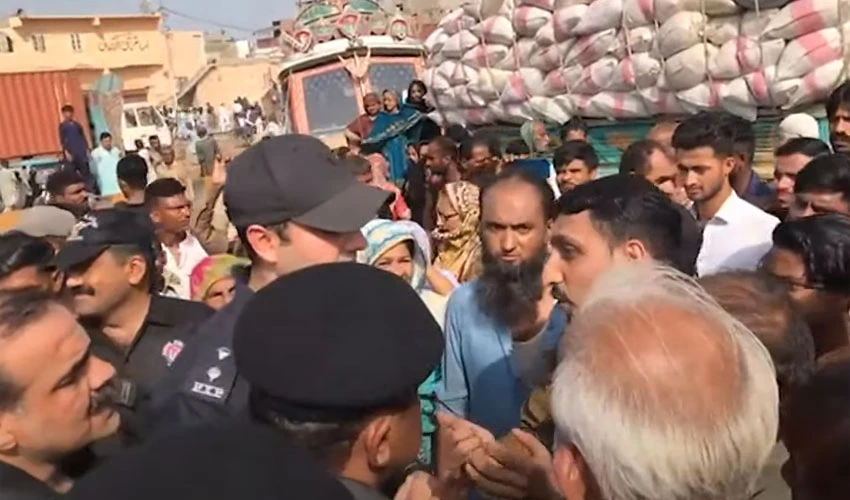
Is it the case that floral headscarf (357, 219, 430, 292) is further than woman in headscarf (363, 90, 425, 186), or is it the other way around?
woman in headscarf (363, 90, 425, 186)

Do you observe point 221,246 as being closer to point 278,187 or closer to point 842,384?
point 278,187

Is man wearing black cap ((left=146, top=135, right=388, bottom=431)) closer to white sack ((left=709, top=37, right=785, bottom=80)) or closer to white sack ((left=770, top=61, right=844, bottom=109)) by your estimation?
white sack ((left=770, top=61, right=844, bottom=109))

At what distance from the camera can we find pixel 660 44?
657 centimetres

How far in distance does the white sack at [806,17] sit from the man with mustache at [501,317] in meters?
3.37

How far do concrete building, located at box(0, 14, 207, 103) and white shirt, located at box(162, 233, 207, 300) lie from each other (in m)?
23.8

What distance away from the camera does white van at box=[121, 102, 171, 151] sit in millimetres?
25625

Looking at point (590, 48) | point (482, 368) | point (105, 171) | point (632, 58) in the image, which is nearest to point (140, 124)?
point (105, 171)

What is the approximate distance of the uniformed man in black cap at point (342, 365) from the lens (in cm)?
135

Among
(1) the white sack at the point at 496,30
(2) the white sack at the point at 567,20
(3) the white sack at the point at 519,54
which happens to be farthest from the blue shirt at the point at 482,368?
(1) the white sack at the point at 496,30

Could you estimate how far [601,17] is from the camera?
7125mm

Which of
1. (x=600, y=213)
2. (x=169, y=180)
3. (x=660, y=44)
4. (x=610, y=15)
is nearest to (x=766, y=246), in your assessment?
(x=600, y=213)

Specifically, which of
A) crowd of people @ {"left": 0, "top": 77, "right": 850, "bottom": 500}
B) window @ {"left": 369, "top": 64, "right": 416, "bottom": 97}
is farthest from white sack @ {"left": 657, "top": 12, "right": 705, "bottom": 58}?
window @ {"left": 369, "top": 64, "right": 416, "bottom": 97}

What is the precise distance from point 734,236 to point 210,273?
185 centimetres

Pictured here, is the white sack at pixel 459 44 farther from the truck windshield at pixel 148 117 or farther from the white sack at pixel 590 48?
the truck windshield at pixel 148 117
